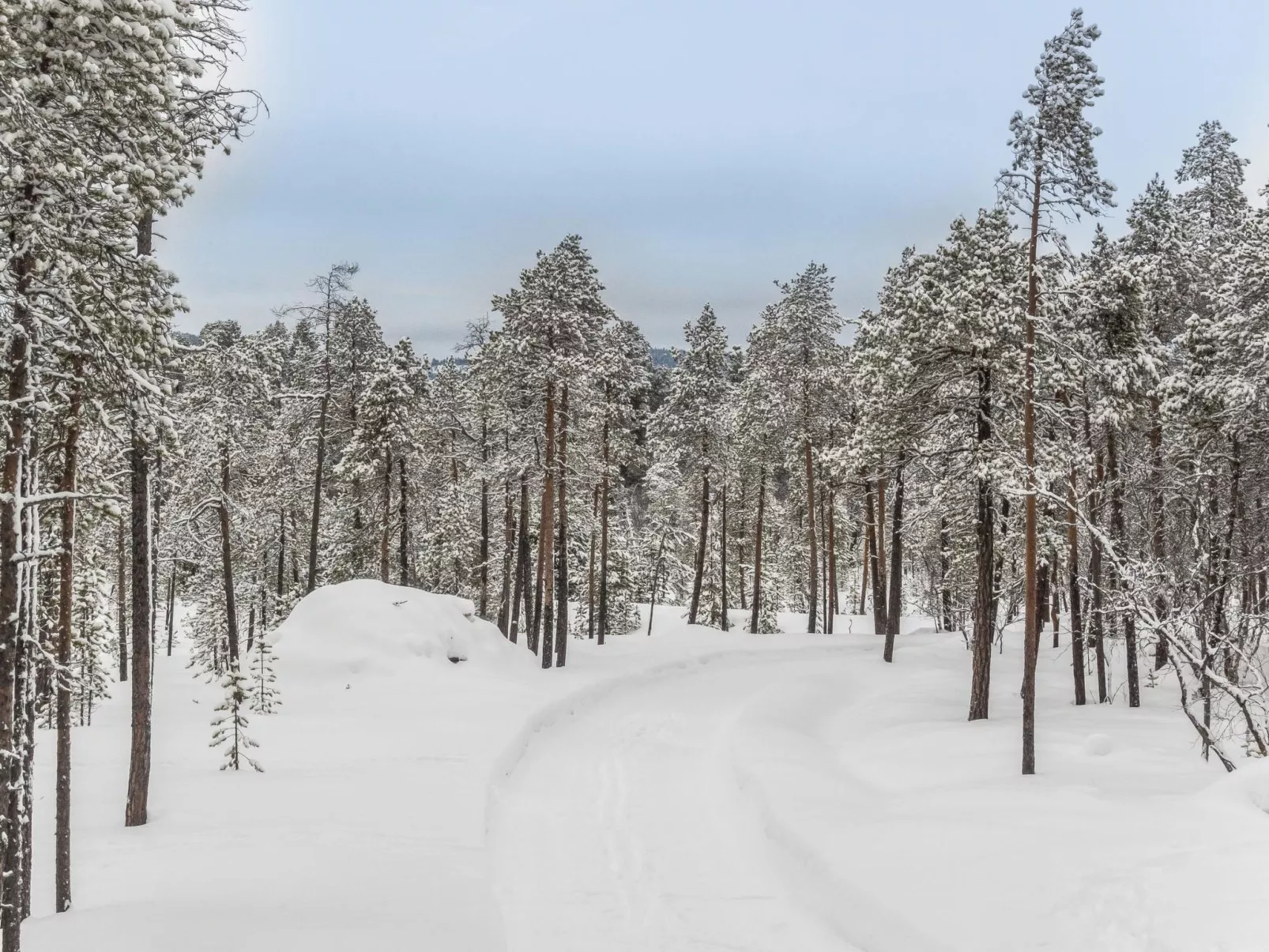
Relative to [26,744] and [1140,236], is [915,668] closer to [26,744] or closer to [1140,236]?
[1140,236]

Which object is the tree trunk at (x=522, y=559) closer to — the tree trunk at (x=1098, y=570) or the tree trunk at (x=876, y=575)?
the tree trunk at (x=876, y=575)

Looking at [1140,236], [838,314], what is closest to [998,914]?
[1140,236]

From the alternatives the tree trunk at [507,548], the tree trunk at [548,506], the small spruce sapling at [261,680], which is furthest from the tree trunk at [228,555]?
the tree trunk at [507,548]

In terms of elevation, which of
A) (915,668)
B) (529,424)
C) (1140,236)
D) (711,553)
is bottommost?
(915,668)

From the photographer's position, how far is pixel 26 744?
7.93 metres

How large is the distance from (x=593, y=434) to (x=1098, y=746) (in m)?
19.9

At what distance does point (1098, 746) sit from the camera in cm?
1540

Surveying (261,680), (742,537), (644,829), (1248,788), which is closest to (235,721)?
(261,680)

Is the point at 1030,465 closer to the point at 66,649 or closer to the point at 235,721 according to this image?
the point at 235,721

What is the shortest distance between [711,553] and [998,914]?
3735 cm

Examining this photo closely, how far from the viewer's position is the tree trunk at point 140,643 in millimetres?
11094

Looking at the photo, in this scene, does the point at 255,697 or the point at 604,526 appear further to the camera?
the point at 604,526

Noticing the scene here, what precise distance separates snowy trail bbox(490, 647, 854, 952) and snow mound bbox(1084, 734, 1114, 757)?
681cm

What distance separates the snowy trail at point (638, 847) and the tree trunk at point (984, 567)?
5.94 m
